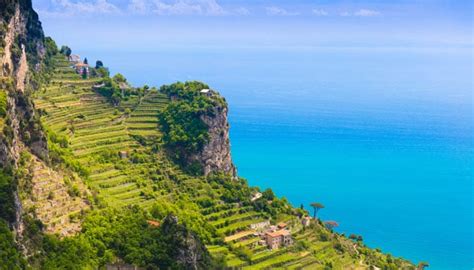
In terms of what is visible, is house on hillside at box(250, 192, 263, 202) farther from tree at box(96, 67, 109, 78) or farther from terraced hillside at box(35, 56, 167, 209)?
tree at box(96, 67, 109, 78)

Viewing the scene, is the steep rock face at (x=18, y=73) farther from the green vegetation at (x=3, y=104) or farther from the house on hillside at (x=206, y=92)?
the house on hillside at (x=206, y=92)

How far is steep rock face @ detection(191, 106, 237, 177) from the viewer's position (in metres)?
51.8

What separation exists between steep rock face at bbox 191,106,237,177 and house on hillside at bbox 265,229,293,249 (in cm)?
967

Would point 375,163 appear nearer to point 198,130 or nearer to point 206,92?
point 206,92

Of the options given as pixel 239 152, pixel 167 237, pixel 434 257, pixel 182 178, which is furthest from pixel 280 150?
pixel 167 237

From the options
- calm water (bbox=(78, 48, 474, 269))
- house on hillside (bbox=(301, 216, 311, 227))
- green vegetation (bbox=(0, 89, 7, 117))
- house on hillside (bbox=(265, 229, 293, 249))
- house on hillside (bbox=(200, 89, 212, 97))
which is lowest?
green vegetation (bbox=(0, 89, 7, 117))

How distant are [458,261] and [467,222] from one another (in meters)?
13.3

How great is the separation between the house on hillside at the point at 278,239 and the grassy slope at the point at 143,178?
1.88ft

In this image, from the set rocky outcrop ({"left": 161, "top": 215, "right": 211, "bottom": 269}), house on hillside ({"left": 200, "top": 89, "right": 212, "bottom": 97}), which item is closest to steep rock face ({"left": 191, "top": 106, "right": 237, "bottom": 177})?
house on hillside ({"left": 200, "top": 89, "right": 212, "bottom": 97})

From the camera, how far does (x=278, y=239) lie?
144 feet

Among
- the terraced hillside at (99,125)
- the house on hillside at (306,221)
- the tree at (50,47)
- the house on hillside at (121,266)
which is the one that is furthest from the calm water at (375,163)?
the house on hillside at (121,266)

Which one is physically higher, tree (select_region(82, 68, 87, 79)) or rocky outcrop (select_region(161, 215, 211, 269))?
tree (select_region(82, 68, 87, 79))

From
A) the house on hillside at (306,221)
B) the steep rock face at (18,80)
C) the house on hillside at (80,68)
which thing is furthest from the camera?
the house on hillside at (80,68)

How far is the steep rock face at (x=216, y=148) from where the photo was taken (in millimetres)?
51806
